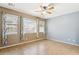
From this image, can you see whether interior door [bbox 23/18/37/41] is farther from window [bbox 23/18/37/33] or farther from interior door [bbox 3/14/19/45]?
interior door [bbox 3/14/19/45]

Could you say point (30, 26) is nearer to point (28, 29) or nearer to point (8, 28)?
point (28, 29)

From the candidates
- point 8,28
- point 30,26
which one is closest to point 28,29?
point 30,26

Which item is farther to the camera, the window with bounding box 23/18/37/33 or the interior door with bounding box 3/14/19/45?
the interior door with bounding box 3/14/19/45

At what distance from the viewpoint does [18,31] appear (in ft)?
14.5

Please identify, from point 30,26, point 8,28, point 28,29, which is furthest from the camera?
point 28,29

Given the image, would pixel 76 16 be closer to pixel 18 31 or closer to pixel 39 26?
pixel 39 26

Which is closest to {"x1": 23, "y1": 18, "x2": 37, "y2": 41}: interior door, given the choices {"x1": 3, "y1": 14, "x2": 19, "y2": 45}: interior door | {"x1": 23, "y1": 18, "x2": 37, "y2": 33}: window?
{"x1": 23, "y1": 18, "x2": 37, "y2": 33}: window

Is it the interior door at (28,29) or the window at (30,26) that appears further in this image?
the interior door at (28,29)

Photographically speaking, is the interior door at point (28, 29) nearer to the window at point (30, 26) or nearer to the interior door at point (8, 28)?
the window at point (30, 26)

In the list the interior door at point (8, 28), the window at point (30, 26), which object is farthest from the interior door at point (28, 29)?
the interior door at point (8, 28)

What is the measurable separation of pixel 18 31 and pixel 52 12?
2.36m

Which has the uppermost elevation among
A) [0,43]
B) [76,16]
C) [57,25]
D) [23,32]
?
[76,16]
